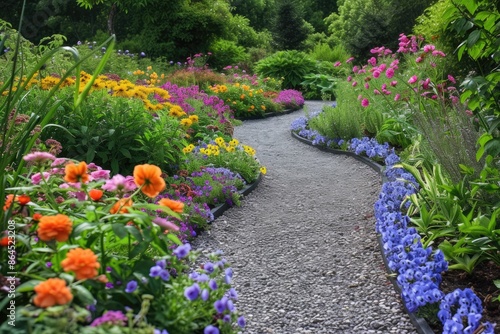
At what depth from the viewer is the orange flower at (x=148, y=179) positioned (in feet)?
6.34

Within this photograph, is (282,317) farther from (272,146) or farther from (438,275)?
(272,146)

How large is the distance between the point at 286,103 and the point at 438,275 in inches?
405

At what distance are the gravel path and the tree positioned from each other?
610 inches

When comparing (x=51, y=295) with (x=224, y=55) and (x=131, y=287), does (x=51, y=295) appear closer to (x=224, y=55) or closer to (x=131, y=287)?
(x=131, y=287)

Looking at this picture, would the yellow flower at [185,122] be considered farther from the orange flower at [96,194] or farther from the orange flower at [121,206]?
the orange flower at [121,206]

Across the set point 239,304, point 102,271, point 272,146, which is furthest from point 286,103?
point 102,271

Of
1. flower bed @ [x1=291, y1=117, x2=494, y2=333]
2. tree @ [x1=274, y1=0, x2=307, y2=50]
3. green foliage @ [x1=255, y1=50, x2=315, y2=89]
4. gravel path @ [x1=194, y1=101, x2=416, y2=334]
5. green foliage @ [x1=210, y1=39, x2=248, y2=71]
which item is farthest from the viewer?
tree @ [x1=274, y1=0, x2=307, y2=50]


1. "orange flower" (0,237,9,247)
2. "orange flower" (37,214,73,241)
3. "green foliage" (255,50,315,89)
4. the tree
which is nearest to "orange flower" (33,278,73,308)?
"orange flower" (37,214,73,241)

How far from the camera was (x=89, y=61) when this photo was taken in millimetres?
8523

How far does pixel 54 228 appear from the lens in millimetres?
1679

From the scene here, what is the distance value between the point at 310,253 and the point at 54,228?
8.86 ft

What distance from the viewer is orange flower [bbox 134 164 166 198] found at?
6.34ft

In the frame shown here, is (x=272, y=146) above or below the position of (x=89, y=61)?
below

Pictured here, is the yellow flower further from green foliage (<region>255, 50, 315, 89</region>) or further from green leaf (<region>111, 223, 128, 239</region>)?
green foliage (<region>255, 50, 315, 89</region>)
